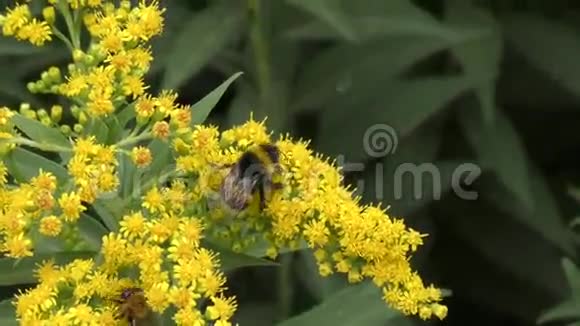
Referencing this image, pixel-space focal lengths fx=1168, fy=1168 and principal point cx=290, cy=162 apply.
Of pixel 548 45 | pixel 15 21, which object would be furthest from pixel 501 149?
pixel 15 21

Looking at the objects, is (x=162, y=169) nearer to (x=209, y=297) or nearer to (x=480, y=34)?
(x=209, y=297)

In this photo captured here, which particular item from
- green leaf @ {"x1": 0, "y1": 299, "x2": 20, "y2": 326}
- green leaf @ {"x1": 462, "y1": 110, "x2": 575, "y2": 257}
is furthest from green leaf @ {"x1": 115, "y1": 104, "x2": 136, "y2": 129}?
green leaf @ {"x1": 462, "y1": 110, "x2": 575, "y2": 257}

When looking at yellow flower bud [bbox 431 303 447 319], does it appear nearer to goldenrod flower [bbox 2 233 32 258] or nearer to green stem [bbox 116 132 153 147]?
green stem [bbox 116 132 153 147]

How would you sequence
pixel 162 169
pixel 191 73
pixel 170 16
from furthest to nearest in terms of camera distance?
1. pixel 170 16
2. pixel 191 73
3. pixel 162 169

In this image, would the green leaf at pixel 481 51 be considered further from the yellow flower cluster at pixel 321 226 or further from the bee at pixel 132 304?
the bee at pixel 132 304

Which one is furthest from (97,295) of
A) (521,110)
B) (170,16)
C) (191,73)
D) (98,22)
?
(521,110)
